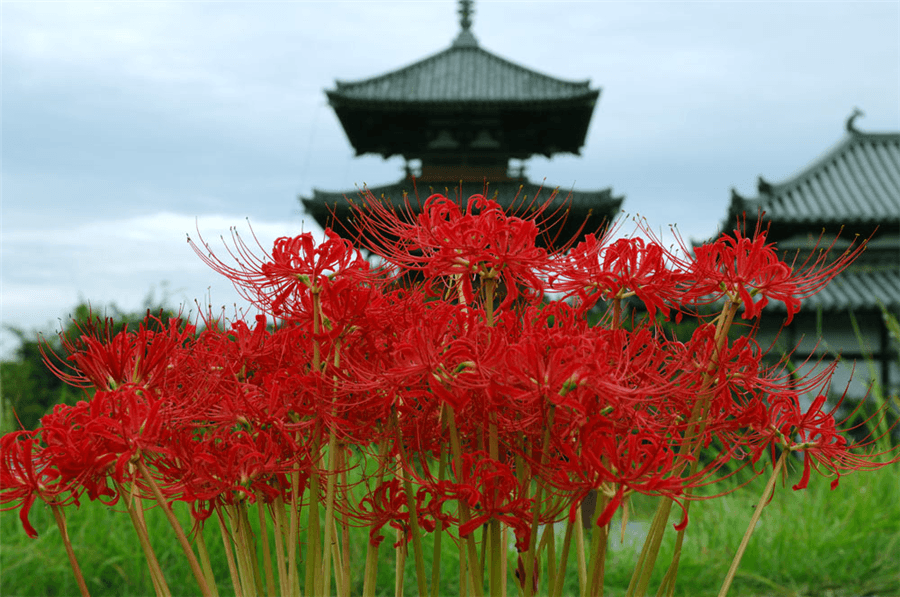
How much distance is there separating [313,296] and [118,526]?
3186mm

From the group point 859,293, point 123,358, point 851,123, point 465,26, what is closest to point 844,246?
point 859,293

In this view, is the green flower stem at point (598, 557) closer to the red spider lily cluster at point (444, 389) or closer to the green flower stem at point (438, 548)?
the red spider lily cluster at point (444, 389)

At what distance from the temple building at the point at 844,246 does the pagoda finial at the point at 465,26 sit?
5.58 metres

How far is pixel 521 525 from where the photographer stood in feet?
3.64

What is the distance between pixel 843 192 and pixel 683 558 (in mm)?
9457

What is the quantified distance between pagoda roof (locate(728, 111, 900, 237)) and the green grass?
20.8 ft

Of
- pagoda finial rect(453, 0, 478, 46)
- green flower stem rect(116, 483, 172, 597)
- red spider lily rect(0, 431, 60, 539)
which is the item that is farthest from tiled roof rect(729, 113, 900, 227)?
red spider lily rect(0, 431, 60, 539)

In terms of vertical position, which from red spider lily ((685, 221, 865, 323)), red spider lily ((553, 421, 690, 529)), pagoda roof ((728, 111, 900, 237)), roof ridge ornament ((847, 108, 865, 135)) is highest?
roof ridge ornament ((847, 108, 865, 135))

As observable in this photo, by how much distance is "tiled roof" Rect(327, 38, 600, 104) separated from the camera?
33.8 feet

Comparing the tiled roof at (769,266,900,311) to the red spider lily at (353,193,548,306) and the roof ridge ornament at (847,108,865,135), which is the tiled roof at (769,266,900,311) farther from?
the red spider lily at (353,193,548,306)

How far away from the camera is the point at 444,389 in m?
0.99

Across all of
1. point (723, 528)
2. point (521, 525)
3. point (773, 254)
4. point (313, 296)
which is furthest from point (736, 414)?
point (723, 528)

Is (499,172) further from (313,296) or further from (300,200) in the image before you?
(313,296)

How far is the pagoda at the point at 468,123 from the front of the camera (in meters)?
10.3
